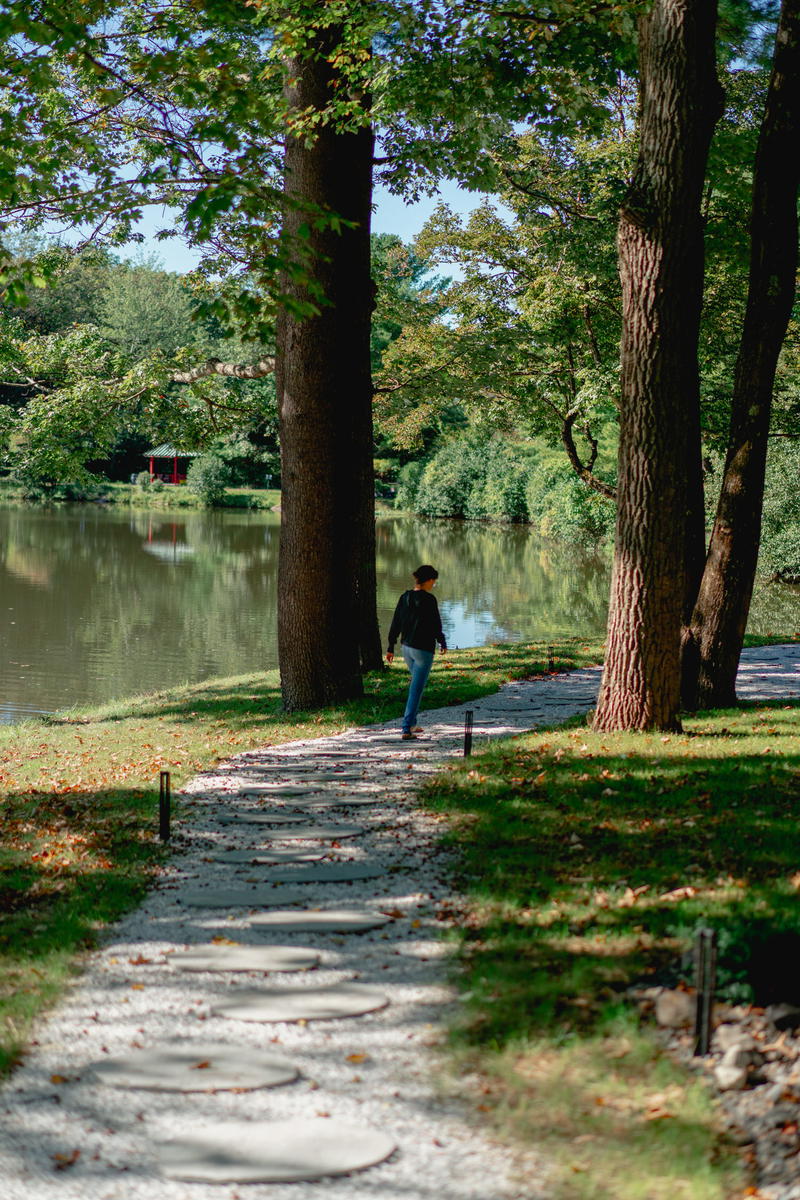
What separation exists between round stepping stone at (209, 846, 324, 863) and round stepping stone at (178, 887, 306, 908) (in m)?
0.55

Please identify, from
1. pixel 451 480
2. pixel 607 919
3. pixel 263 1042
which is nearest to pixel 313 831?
pixel 607 919

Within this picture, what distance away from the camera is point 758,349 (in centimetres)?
1174

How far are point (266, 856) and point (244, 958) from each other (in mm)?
1751

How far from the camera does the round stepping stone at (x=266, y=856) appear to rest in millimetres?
6832

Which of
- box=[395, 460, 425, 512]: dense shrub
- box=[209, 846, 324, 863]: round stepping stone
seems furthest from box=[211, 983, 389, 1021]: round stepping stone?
box=[395, 460, 425, 512]: dense shrub

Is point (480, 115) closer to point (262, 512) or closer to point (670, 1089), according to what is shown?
point (670, 1089)

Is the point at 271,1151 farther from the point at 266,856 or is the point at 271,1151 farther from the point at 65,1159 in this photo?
the point at 266,856

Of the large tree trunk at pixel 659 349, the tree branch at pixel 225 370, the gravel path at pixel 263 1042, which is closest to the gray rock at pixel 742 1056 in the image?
the gravel path at pixel 263 1042

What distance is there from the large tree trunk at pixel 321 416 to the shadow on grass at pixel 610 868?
13.6 ft

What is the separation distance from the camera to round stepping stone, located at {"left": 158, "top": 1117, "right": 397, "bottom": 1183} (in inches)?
137

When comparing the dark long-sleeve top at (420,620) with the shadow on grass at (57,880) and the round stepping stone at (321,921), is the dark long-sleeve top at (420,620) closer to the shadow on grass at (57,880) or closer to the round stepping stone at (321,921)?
the shadow on grass at (57,880)

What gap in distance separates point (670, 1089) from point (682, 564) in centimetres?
625

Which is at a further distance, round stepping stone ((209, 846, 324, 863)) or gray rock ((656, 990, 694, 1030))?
round stepping stone ((209, 846, 324, 863))

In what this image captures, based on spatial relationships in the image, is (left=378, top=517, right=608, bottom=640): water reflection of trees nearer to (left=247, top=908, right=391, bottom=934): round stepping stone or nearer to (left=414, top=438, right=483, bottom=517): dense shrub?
(left=414, top=438, right=483, bottom=517): dense shrub
